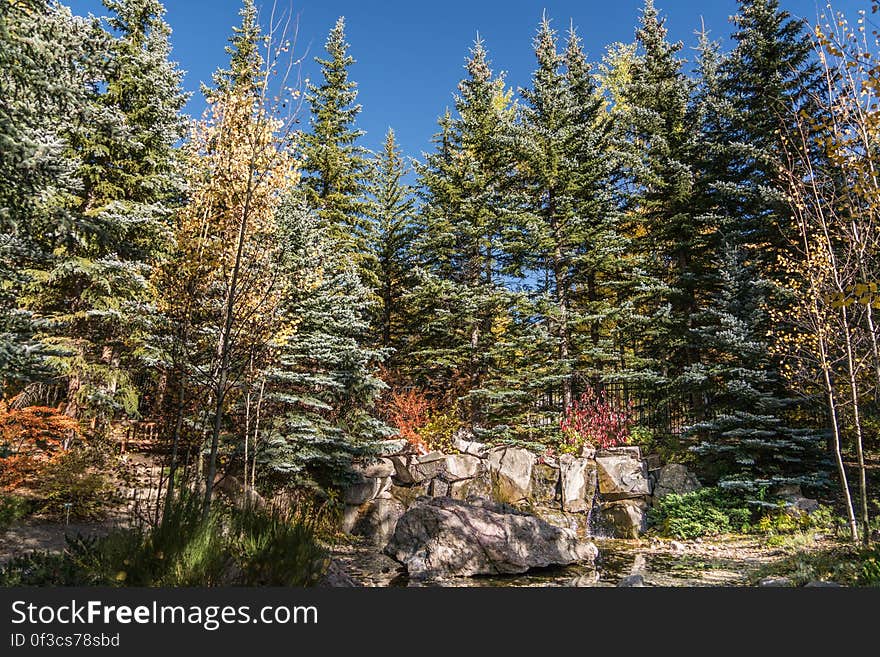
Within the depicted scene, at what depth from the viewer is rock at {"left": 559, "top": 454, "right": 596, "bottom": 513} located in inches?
432

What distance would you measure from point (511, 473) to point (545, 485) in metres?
0.85

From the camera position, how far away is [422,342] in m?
16.2

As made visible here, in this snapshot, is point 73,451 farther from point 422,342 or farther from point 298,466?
point 422,342

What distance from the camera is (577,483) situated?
1116 cm

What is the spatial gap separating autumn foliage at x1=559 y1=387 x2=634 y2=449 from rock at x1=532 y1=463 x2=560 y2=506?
4.31ft

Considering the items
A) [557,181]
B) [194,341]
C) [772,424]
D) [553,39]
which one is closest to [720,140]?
[557,181]

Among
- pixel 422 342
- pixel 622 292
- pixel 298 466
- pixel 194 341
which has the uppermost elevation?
pixel 622 292

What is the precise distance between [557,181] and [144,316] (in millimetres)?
12010

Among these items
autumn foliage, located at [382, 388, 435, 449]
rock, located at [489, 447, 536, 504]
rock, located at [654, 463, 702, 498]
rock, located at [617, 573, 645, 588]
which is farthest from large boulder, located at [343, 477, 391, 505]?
rock, located at [654, 463, 702, 498]

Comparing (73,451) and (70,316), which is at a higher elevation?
(70,316)

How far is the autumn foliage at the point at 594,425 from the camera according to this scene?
40.5 ft

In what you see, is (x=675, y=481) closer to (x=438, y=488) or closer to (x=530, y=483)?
(x=530, y=483)

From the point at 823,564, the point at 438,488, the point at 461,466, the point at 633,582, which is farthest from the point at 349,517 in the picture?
the point at 823,564

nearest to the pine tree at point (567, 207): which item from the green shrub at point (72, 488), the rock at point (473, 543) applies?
the rock at point (473, 543)
